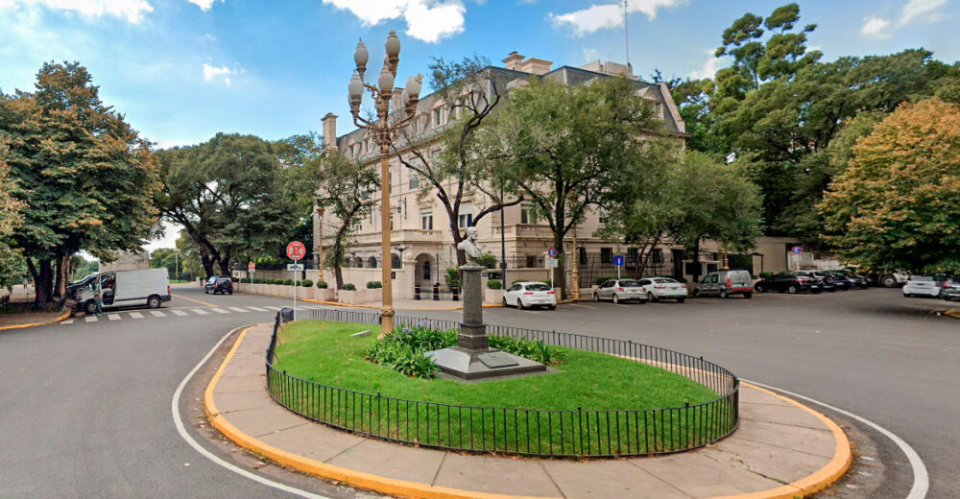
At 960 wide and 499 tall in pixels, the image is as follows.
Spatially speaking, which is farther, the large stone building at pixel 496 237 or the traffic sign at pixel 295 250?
the large stone building at pixel 496 237

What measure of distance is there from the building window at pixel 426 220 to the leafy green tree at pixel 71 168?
68.5 ft

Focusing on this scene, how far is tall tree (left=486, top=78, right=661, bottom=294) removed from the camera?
80.8ft

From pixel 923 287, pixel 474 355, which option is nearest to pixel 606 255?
pixel 923 287

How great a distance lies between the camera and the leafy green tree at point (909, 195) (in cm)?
Result: 2141

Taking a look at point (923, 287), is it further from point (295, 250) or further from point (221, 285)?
point (221, 285)

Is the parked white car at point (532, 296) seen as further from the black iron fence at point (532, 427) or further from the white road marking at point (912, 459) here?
the black iron fence at point (532, 427)

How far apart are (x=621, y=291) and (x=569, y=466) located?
25113 millimetres

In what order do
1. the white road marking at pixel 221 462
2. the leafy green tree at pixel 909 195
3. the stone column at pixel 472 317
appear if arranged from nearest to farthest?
1. the white road marking at pixel 221 462
2. the stone column at pixel 472 317
3. the leafy green tree at pixel 909 195

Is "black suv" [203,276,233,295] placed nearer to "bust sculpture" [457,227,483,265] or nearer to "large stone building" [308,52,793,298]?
"large stone building" [308,52,793,298]

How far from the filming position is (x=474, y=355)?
9.48 metres

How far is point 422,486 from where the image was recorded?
17.2ft

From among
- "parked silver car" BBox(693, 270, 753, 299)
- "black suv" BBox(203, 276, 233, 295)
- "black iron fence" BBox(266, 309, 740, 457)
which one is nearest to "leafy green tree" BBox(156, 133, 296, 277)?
"black suv" BBox(203, 276, 233, 295)

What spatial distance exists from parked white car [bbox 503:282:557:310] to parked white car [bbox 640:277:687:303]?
6760 mm

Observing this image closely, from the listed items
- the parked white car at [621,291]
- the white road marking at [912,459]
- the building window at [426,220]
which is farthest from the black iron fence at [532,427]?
the building window at [426,220]
